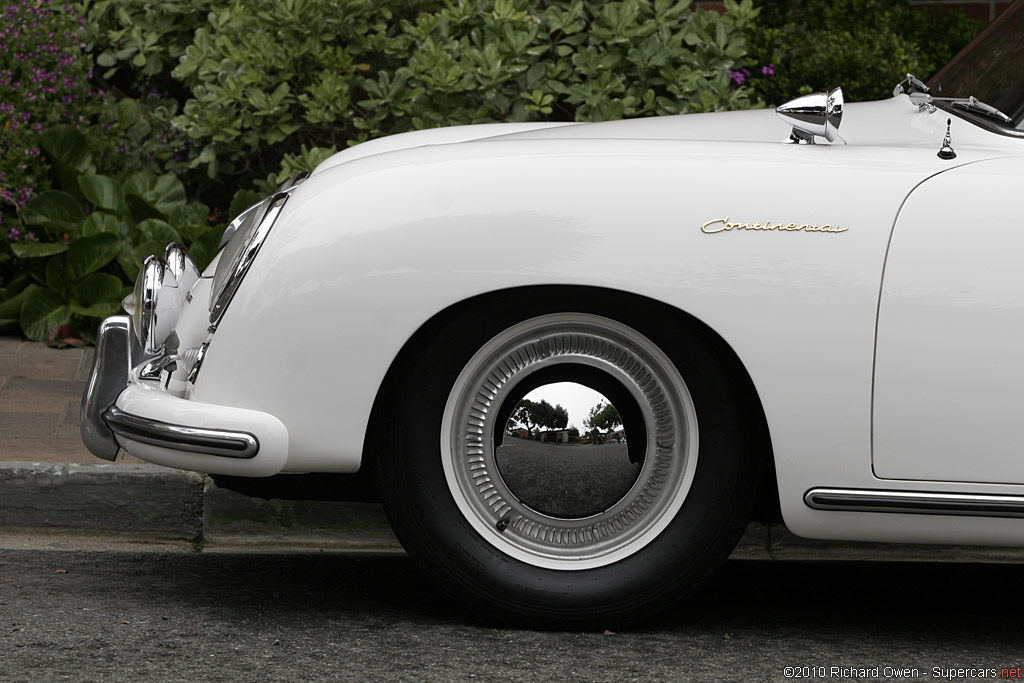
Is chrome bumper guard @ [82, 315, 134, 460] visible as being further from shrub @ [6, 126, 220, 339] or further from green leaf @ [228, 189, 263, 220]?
green leaf @ [228, 189, 263, 220]

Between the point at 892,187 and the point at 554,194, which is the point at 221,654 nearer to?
the point at 554,194

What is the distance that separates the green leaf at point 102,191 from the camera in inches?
241

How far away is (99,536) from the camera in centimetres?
396

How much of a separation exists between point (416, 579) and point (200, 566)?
0.59 m

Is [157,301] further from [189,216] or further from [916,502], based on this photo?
[189,216]

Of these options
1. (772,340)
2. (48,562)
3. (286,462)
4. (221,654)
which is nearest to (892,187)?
(772,340)

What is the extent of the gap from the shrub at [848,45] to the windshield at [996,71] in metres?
2.71

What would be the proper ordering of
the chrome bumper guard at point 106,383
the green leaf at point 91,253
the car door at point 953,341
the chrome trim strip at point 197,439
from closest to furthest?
the car door at point 953,341 < the chrome trim strip at point 197,439 < the chrome bumper guard at point 106,383 < the green leaf at point 91,253

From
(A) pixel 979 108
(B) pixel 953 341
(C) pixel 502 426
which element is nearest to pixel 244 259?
(C) pixel 502 426

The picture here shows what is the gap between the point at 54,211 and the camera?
19.9 ft

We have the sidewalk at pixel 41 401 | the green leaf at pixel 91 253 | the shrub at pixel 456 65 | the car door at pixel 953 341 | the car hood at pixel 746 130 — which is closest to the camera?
the car door at pixel 953 341

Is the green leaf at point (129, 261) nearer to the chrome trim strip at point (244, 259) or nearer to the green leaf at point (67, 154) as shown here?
the green leaf at point (67, 154)

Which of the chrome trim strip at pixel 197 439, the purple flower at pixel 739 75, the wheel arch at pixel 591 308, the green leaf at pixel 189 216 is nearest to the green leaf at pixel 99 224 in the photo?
the green leaf at pixel 189 216

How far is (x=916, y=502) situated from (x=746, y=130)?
40.3 inches
